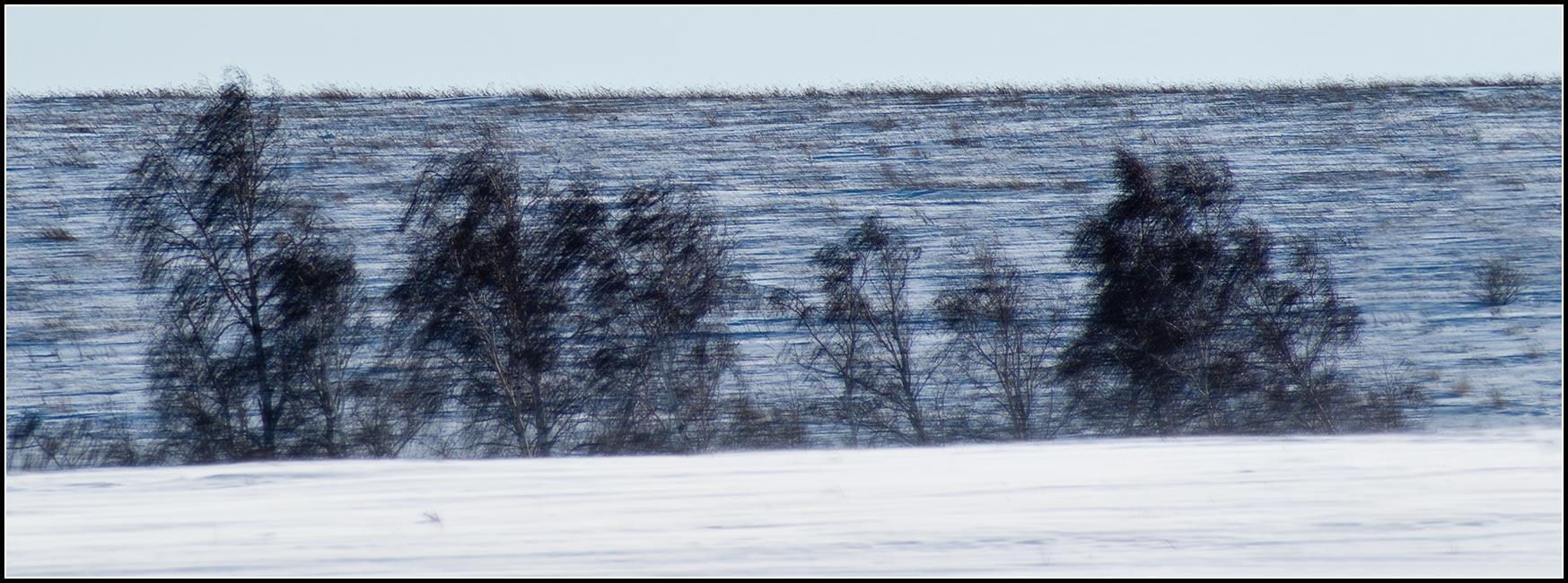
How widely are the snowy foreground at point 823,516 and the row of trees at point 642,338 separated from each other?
21.0 feet

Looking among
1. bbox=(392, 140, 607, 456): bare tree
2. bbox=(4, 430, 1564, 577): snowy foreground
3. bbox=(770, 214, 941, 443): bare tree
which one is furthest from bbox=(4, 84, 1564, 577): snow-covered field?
bbox=(392, 140, 607, 456): bare tree

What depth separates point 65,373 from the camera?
40.8 feet

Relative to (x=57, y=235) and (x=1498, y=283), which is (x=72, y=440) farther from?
(x=1498, y=283)

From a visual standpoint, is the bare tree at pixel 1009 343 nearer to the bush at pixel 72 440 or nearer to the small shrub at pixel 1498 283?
the small shrub at pixel 1498 283

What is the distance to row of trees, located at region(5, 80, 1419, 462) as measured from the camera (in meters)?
12.2

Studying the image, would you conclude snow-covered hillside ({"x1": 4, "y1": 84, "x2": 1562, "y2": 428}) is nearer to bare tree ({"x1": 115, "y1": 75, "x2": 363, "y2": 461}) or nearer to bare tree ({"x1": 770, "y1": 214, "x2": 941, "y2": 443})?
bare tree ({"x1": 770, "y1": 214, "x2": 941, "y2": 443})

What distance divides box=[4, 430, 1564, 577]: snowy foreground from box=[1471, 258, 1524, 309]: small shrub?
8799 millimetres

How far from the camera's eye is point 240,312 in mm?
12391

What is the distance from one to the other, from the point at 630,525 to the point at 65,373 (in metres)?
9.67

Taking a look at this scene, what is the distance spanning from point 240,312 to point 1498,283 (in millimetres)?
12736

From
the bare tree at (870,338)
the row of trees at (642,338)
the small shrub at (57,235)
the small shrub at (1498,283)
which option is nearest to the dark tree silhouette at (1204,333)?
the row of trees at (642,338)

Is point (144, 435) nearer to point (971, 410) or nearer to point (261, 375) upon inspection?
point (261, 375)

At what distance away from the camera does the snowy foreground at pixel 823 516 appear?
4.66 meters

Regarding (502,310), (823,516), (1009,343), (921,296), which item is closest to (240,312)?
(502,310)
